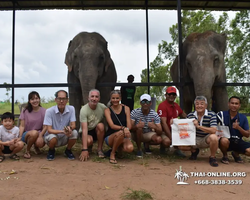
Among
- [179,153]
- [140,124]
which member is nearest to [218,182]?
[179,153]

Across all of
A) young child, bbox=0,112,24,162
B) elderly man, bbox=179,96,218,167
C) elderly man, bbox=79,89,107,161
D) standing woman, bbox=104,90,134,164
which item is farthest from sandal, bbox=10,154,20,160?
elderly man, bbox=179,96,218,167

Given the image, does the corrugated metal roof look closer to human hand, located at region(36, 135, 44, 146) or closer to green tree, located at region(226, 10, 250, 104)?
A: human hand, located at region(36, 135, 44, 146)

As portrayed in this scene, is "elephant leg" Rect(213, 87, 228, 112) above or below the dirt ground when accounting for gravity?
above

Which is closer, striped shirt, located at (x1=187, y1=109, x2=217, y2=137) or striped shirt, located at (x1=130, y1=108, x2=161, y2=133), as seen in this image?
striped shirt, located at (x1=187, y1=109, x2=217, y2=137)

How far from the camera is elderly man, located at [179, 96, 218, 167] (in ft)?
14.5

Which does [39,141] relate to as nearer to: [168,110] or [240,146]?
[168,110]

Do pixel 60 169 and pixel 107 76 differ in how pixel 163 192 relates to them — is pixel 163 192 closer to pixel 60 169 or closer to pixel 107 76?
pixel 60 169

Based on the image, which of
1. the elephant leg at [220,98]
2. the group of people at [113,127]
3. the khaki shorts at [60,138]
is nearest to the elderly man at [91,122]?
the group of people at [113,127]

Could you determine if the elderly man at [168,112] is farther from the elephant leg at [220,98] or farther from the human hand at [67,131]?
the elephant leg at [220,98]

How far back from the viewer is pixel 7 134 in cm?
459

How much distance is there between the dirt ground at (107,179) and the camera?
310cm

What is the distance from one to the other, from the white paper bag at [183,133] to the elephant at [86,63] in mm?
2236

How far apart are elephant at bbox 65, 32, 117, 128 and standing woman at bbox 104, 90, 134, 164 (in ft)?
4.85

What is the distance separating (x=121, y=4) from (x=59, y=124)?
178 inches
